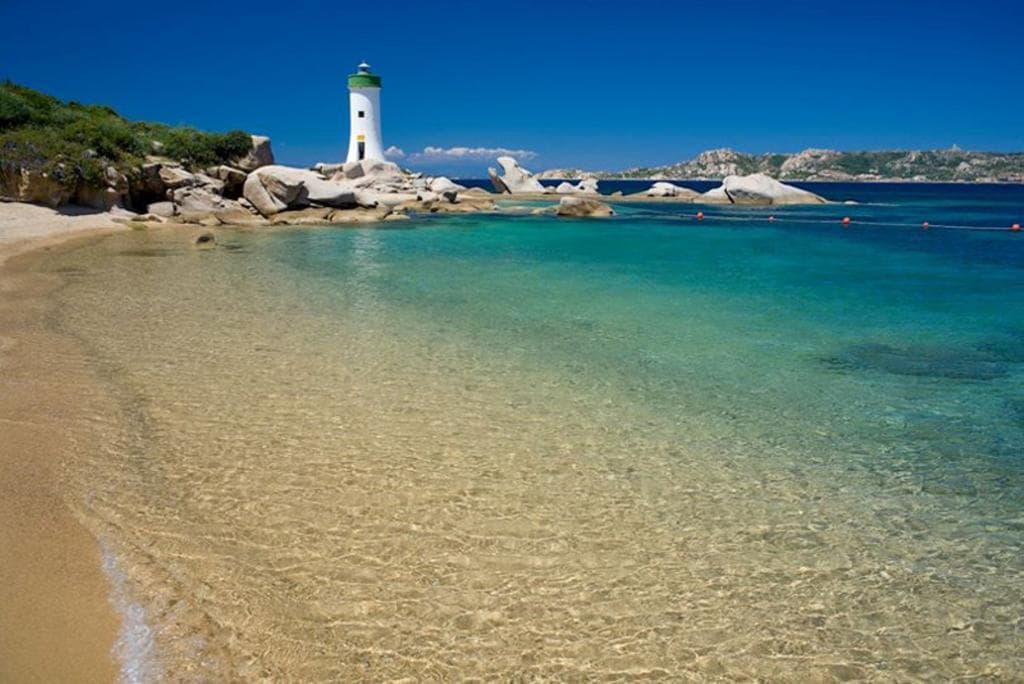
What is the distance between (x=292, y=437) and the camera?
7.50m

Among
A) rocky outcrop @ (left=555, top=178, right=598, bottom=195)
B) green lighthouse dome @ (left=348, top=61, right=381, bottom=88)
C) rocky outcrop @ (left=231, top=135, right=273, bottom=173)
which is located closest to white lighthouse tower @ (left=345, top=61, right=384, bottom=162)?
green lighthouse dome @ (left=348, top=61, right=381, bottom=88)

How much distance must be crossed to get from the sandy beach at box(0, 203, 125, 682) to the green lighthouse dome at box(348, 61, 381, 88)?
159 feet

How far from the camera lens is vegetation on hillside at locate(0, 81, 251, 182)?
88.1ft

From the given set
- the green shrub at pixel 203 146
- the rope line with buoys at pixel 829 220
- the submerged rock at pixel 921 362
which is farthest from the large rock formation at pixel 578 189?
the submerged rock at pixel 921 362

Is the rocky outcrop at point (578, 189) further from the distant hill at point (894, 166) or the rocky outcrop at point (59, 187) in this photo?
the distant hill at point (894, 166)

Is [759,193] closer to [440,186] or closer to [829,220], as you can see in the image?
[829,220]

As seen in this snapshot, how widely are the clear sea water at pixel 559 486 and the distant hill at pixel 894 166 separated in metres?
171

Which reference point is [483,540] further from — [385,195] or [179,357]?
[385,195]

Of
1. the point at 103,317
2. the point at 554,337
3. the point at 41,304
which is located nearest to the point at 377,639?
the point at 554,337

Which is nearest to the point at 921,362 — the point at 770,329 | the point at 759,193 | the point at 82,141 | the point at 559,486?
the point at 770,329

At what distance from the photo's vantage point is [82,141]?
2955 centimetres

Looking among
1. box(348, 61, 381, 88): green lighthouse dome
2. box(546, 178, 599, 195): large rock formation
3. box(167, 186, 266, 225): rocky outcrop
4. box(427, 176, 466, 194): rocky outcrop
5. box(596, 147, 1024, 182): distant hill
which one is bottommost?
box(167, 186, 266, 225): rocky outcrop

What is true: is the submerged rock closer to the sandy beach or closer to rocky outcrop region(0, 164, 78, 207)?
Answer: the sandy beach

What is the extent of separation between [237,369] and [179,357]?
1.15 m
